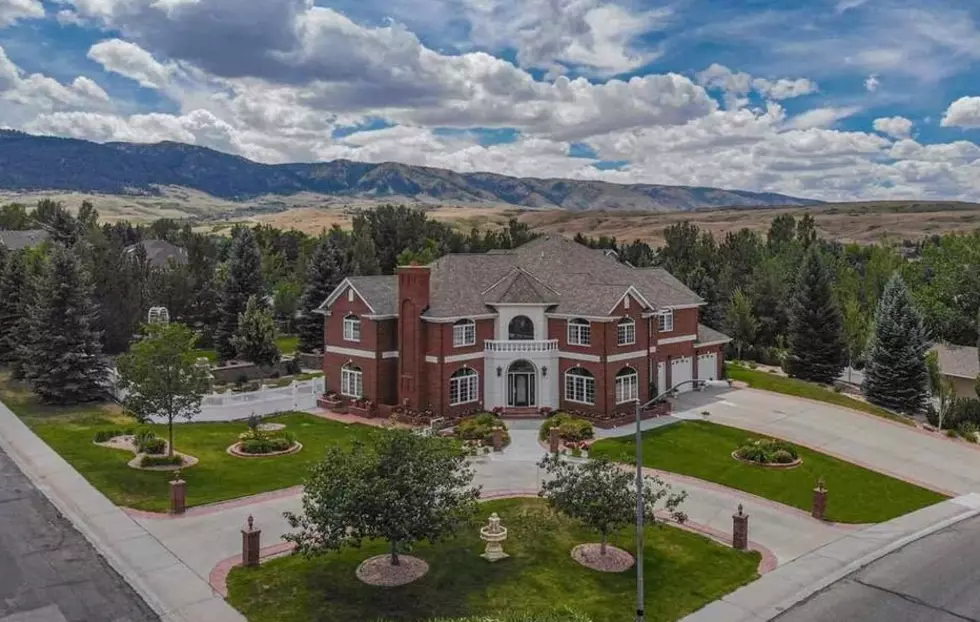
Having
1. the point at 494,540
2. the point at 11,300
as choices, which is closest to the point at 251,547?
the point at 494,540

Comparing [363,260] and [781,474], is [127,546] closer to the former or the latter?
[781,474]

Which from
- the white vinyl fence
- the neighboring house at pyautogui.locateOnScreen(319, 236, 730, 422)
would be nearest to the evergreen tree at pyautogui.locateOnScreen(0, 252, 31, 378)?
the white vinyl fence

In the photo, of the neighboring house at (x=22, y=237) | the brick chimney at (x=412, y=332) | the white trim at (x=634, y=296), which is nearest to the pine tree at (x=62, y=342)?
the brick chimney at (x=412, y=332)

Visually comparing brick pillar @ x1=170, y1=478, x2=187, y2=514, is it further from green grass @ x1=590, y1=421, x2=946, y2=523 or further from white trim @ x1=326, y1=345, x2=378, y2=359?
white trim @ x1=326, y1=345, x2=378, y2=359

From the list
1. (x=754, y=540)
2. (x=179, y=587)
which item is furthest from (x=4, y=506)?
(x=754, y=540)

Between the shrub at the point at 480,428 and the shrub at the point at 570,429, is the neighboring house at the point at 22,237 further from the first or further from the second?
the shrub at the point at 570,429

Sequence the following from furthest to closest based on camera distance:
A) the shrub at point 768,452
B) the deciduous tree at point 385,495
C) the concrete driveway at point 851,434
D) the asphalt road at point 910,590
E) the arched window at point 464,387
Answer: the arched window at point 464,387 → the concrete driveway at point 851,434 → the shrub at point 768,452 → the asphalt road at point 910,590 → the deciduous tree at point 385,495
